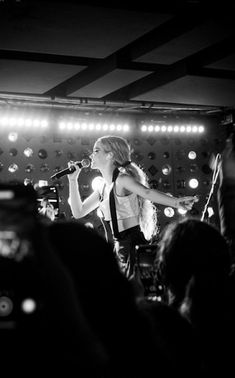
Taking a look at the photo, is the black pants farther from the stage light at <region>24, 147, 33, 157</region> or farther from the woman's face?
the stage light at <region>24, 147, 33, 157</region>

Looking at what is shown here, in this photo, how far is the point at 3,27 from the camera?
4.69 m

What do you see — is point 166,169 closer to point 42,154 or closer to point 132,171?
point 42,154

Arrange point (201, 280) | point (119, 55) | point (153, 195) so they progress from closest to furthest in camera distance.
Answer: point (201, 280)
point (153, 195)
point (119, 55)

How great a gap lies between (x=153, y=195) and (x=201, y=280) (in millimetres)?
2277

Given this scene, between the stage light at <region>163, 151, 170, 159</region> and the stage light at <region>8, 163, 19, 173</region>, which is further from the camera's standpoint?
the stage light at <region>163, 151, 170, 159</region>

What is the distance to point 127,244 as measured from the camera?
162 inches

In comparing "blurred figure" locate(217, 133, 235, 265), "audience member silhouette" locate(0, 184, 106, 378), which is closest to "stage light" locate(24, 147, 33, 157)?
"blurred figure" locate(217, 133, 235, 265)

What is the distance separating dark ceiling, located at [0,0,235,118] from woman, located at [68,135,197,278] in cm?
103

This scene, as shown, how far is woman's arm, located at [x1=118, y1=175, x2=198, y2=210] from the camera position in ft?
12.5

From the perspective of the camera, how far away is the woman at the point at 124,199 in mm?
4051

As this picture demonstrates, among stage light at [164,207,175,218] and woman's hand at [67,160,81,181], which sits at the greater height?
woman's hand at [67,160,81,181]

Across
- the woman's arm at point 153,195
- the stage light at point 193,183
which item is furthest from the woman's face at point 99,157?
the stage light at point 193,183

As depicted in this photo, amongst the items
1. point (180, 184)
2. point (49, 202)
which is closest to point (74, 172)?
point (49, 202)

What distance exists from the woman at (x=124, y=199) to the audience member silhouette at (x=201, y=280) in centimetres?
195
